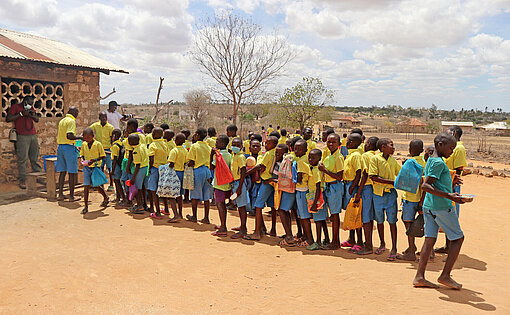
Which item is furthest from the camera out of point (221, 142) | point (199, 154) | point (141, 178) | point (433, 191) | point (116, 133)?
point (116, 133)

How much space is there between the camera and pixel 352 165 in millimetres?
5094

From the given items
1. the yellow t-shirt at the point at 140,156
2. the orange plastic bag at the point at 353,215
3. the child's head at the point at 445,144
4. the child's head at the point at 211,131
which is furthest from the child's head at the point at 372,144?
the yellow t-shirt at the point at 140,156

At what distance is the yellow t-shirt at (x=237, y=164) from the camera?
5.81m

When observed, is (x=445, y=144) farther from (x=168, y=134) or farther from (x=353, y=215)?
(x=168, y=134)

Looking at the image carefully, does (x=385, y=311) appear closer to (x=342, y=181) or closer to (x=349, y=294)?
(x=349, y=294)

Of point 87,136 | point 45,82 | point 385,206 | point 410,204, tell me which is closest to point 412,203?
point 410,204

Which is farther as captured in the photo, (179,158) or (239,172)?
(179,158)

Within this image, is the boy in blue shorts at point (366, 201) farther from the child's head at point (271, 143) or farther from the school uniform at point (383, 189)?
the child's head at point (271, 143)

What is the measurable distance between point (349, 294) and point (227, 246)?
86.1 inches

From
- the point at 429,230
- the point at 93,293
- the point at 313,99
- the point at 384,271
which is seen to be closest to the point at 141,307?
the point at 93,293

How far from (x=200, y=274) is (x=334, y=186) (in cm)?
226

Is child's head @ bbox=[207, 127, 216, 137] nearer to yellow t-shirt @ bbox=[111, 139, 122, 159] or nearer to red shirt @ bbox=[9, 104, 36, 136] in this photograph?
yellow t-shirt @ bbox=[111, 139, 122, 159]

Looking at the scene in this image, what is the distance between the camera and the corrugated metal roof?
8.76m

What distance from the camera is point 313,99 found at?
23.0 metres
